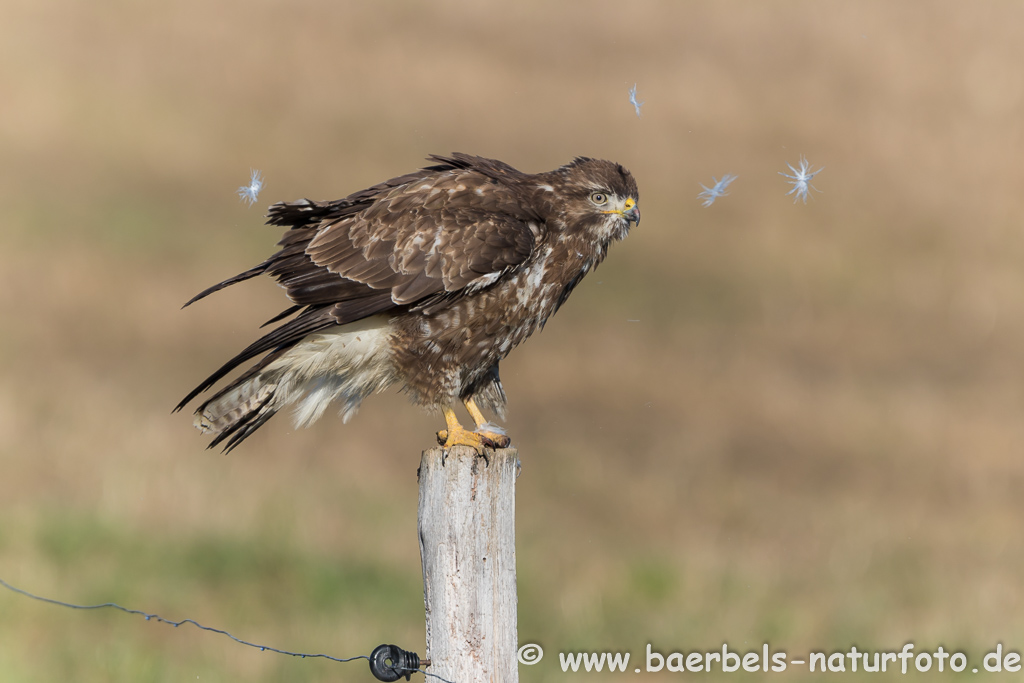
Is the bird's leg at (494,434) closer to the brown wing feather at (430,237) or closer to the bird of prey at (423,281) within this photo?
the bird of prey at (423,281)

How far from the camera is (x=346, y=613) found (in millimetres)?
9312

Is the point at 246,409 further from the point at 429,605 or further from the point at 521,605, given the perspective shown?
the point at 521,605

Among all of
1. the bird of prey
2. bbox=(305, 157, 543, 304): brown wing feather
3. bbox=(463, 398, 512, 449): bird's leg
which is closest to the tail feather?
the bird of prey

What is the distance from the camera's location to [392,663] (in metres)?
4.11

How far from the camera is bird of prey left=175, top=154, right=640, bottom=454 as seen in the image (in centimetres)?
489

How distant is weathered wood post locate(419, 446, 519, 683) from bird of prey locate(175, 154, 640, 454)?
2.18 ft

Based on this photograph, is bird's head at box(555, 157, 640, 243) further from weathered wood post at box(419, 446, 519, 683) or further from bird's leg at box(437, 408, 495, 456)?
weathered wood post at box(419, 446, 519, 683)

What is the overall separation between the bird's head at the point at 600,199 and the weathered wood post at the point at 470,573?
1.65 m

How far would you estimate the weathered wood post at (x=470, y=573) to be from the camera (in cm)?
396

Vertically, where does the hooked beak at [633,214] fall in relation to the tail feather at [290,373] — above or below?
above

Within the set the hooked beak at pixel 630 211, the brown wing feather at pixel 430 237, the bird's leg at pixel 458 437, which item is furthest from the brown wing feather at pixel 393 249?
the bird's leg at pixel 458 437

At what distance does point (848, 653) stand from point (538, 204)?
20.9 ft

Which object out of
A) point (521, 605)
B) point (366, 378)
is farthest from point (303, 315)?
point (521, 605)

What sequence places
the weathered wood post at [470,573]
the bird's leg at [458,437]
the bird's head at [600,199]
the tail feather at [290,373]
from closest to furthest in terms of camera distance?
the weathered wood post at [470,573]
the bird's leg at [458,437]
the tail feather at [290,373]
the bird's head at [600,199]
